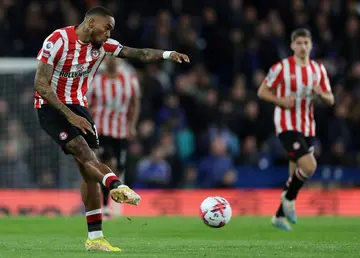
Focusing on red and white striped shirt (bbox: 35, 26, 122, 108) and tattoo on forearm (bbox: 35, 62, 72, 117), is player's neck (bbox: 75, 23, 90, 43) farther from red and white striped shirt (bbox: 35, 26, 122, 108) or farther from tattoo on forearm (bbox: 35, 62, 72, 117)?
tattoo on forearm (bbox: 35, 62, 72, 117)

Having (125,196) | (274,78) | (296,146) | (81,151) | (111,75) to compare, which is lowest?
(125,196)

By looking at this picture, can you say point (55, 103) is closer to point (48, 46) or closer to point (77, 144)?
point (77, 144)

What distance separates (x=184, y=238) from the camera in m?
10.8

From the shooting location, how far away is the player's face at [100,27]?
905 cm

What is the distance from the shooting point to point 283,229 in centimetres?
1216

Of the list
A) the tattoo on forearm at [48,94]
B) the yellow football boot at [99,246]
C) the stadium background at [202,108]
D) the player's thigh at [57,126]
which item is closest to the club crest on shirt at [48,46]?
the tattoo on forearm at [48,94]

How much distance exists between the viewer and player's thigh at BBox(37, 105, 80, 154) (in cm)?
888

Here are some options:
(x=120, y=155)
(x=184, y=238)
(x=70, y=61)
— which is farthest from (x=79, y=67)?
(x=120, y=155)

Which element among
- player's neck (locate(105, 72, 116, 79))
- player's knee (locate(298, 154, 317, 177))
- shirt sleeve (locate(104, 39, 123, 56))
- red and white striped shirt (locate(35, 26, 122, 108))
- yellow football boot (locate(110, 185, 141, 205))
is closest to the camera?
yellow football boot (locate(110, 185, 141, 205))

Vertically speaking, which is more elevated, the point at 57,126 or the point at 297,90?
the point at 297,90

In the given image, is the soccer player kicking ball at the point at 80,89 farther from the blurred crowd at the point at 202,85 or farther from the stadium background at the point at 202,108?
the blurred crowd at the point at 202,85

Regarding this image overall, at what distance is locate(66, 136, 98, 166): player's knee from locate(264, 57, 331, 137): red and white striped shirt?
4.15 metres

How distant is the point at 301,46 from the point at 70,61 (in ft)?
13.6

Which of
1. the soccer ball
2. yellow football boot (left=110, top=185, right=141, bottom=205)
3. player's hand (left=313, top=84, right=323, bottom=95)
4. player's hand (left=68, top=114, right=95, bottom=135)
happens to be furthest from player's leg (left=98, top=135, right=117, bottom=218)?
yellow football boot (left=110, top=185, right=141, bottom=205)
